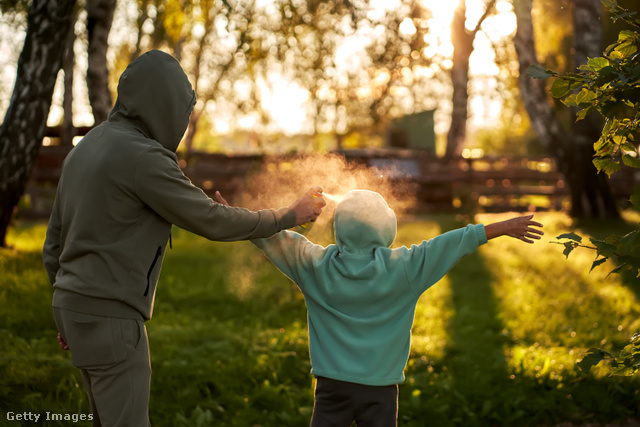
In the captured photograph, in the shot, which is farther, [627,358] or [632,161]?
[627,358]

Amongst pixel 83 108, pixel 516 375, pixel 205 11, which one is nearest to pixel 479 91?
pixel 83 108

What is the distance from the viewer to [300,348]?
19.4ft

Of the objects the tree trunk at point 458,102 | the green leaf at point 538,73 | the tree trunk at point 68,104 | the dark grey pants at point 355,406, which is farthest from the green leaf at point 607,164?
the tree trunk at point 458,102

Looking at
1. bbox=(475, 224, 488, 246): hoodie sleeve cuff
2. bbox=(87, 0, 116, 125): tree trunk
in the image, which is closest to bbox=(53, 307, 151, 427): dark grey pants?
bbox=(475, 224, 488, 246): hoodie sleeve cuff

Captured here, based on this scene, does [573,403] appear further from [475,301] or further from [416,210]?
→ [416,210]

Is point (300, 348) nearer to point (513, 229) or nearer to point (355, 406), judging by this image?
point (355, 406)

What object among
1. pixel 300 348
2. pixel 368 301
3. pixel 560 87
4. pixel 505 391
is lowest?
pixel 505 391

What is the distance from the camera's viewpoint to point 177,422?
459 cm

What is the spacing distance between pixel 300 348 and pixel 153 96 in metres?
3.59

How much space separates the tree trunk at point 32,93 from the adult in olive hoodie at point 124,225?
620 centimetres

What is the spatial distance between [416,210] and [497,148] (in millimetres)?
53158

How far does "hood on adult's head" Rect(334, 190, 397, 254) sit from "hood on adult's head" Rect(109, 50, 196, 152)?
0.86 metres

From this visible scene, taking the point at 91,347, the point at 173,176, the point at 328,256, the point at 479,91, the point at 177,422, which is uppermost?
the point at 479,91

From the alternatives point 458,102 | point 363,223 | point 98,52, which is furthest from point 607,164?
point 458,102
